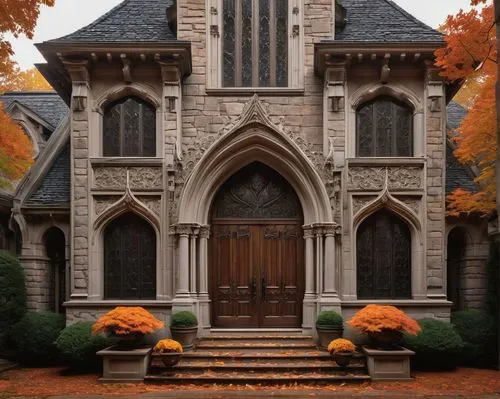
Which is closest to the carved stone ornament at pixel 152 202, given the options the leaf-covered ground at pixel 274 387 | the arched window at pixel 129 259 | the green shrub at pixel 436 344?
the arched window at pixel 129 259

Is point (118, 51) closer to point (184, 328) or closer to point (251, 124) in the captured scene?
point (251, 124)

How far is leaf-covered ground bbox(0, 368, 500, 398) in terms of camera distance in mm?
11000

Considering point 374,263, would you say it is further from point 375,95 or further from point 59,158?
point 59,158

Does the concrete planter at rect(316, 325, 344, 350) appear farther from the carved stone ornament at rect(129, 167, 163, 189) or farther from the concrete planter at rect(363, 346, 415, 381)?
the carved stone ornament at rect(129, 167, 163, 189)

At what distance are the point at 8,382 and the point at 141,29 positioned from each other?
8.95 m

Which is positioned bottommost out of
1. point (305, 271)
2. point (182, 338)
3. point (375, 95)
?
point (182, 338)

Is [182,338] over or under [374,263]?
under

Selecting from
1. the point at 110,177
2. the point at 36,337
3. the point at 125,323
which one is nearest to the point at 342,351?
the point at 125,323

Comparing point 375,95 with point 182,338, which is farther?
point 375,95

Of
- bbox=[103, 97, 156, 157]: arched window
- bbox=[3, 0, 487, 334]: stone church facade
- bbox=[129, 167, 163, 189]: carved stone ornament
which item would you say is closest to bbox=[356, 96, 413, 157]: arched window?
bbox=[3, 0, 487, 334]: stone church facade

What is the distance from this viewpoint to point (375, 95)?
14195 millimetres

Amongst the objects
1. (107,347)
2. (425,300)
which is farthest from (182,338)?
(425,300)

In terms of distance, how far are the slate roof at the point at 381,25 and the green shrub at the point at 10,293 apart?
9853mm

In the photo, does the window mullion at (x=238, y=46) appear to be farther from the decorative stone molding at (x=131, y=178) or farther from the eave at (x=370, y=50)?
the decorative stone molding at (x=131, y=178)
